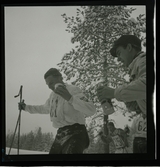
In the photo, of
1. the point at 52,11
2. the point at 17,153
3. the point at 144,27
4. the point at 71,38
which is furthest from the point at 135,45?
the point at 17,153

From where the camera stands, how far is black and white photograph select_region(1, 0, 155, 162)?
55.1 inches

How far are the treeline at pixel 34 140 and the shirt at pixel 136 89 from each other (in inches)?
19.1

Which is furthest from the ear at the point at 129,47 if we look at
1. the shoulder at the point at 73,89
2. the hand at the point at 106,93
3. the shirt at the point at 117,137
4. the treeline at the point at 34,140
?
the treeline at the point at 34,140

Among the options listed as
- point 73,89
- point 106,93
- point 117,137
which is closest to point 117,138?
point 117,137

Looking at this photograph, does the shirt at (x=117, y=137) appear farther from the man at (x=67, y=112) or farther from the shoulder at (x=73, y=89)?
the shoulder at (x=73, y=89)

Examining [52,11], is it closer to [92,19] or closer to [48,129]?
[92,19]

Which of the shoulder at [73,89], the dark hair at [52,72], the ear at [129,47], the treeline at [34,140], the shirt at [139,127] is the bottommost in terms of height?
the treeline at [34,140]

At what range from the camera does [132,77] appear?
1.41 metres

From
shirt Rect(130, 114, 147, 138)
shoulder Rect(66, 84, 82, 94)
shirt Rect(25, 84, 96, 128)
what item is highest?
shoulder Rect(66, 84, 82, 94)

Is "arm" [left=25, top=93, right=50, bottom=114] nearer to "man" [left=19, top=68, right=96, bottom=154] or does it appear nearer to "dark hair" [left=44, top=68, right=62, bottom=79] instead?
"man" [left=19, top=68, right=96, bottom=154]

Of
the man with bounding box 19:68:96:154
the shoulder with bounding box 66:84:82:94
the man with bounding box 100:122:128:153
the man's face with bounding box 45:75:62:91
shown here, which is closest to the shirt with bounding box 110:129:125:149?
the man with bounding box 100:122:128:153

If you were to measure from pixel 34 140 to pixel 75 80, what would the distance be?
433 mm

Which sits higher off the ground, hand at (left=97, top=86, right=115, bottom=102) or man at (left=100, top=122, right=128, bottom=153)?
hand at (left=97, top=86, right=115, bottom=102)

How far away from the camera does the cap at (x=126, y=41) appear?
4.66 ft
